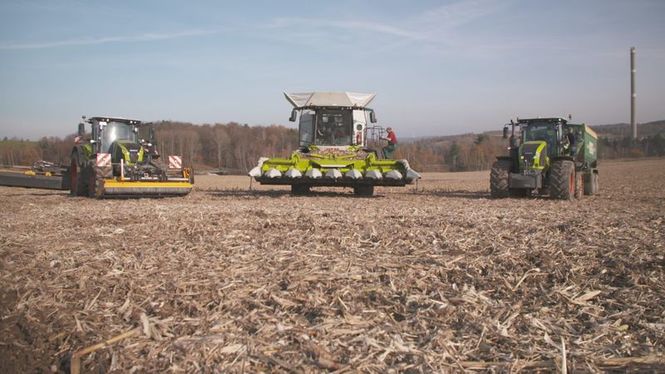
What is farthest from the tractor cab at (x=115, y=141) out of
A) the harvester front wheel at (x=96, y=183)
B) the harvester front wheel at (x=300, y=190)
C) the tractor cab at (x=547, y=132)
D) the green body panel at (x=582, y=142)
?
the green body panel at (x=582, y=142)

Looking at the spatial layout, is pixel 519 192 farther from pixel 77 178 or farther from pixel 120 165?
pixel 77 178

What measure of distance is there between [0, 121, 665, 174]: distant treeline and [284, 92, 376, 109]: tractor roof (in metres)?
48.7

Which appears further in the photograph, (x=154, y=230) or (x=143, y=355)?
(x=154, y=230)

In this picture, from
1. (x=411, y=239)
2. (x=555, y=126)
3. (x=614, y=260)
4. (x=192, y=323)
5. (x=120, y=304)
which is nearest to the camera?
(x=192, y=323)

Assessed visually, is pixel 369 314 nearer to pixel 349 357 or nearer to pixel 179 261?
pixel 349 357

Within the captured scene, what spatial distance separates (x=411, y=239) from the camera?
5773 mm

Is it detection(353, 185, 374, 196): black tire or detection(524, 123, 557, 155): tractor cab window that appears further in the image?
detection(524, 123, 557, 155): tractor cab window

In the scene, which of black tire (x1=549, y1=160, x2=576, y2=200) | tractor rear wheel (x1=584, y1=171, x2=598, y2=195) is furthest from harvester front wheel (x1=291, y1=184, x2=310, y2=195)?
tractor rear wheel (x1=584, y1=171, x2=598, y2=195)

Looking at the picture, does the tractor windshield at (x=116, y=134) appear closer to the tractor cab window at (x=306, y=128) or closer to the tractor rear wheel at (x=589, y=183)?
the tractor cab window at (x=306, y=128)

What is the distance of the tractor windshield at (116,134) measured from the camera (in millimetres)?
15727

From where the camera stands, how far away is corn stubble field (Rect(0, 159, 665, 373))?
9.66 feet

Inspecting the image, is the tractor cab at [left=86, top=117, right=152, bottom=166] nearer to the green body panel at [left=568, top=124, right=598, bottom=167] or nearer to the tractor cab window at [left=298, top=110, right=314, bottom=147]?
the tractor cab window at [left=298, top=110, right=314, bottom=147]

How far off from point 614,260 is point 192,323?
371 cm

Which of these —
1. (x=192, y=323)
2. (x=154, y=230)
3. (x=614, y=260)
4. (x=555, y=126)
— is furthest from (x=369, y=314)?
(x=555, y=126)
